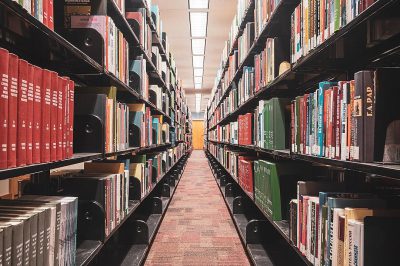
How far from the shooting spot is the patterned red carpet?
2.52 m

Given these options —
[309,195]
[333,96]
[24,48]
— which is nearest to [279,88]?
[309,195]

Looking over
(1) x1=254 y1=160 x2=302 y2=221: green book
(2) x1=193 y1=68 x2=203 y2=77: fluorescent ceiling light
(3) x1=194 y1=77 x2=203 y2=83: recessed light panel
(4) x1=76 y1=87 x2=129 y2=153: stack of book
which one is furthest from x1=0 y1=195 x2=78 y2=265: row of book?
(3) x1=194 y1=77 x2=203 y2=83: recessed light panel

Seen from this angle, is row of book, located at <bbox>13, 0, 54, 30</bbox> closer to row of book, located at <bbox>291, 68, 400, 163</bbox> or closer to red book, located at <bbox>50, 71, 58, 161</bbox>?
red book, located at <bbox>50, 71, 58, 161</bbox>

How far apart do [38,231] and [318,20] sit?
1.21 m

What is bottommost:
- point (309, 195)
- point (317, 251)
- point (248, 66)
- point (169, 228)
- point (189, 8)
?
point (169, 228)

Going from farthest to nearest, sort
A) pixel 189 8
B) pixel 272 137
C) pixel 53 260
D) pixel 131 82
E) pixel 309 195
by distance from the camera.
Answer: pixel 189 8
pixel 131 82
pixel 272 137
pixel 309 195
pixel 53 260

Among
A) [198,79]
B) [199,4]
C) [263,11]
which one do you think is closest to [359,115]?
[263,11]

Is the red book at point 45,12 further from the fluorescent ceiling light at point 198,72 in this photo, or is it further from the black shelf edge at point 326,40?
the fluorescent ceiling light at point 198,72

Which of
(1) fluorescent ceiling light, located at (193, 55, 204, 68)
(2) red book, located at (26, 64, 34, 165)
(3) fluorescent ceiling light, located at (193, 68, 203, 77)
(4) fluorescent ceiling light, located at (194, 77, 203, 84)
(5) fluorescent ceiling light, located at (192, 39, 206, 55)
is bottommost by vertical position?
(2) red book, located at (26, 64, 34, 165)

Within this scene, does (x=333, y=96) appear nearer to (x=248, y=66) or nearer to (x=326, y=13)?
(x=326, y=13)

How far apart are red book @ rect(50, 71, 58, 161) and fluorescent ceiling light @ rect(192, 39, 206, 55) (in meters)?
6.15

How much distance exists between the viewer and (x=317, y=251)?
47.6 inches

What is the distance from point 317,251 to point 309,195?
0.94 feet

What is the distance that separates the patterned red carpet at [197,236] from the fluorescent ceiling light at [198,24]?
3.01 metres
